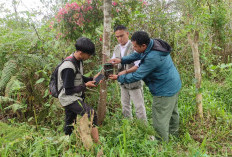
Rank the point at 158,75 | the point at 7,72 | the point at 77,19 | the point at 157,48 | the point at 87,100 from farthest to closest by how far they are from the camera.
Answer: the point at 87,100, the point at 77,19, the point at 7,72, the point at 158,75, the point at 157,48

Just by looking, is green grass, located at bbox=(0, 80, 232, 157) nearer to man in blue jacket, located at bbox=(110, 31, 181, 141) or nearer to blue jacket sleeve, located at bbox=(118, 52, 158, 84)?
man in blue jacket, located at bbox=(110, 31, 181, 141)

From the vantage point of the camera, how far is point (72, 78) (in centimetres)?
224

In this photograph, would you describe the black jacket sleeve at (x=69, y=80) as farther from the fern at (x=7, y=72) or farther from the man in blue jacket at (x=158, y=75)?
the fern at (x=7, y=72)

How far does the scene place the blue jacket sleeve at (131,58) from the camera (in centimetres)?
289

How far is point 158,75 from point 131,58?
628 mm

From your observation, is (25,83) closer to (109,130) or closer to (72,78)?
(72,78)

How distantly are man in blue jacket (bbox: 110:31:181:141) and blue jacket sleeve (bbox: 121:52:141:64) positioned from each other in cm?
32

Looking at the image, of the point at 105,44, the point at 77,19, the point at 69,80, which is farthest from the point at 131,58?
the point at 77,19

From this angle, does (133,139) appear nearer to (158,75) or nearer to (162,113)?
(162,113)

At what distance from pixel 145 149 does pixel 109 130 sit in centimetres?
76

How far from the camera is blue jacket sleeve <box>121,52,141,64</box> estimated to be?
289 centimetres

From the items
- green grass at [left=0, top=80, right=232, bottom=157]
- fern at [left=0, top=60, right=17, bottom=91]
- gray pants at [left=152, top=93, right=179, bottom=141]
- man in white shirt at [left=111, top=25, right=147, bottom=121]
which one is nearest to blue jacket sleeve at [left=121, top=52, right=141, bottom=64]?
man in white shirt at [left=111, top=25, right=147, bottom=121]

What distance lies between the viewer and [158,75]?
2539 mm

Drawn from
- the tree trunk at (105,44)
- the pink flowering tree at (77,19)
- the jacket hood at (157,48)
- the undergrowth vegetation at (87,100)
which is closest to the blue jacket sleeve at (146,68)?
the jacket hood at (157,48)
